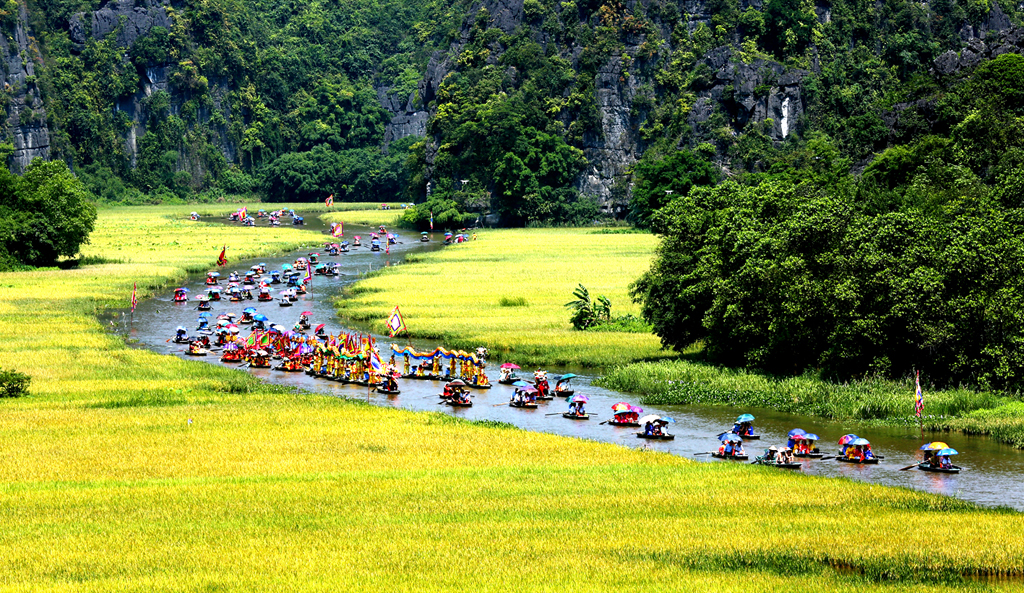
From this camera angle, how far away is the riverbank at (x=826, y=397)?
1715 inches

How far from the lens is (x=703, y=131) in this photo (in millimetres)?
164250

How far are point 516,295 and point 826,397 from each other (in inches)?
1536

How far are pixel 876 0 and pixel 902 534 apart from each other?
161m

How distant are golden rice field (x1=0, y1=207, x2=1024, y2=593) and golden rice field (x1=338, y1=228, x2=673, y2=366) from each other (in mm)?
17275

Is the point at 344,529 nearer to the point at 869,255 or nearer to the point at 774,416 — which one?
the point at 774,416

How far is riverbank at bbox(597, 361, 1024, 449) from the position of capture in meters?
43.6

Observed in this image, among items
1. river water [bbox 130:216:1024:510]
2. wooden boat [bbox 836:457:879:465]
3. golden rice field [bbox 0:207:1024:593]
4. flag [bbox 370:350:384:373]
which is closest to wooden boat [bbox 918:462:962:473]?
river water [bbox 130:216:1024:510]

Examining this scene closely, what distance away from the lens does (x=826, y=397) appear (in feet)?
157

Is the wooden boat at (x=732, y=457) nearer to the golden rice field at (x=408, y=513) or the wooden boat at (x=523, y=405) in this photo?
the golden rice field at (x=408, y=513)

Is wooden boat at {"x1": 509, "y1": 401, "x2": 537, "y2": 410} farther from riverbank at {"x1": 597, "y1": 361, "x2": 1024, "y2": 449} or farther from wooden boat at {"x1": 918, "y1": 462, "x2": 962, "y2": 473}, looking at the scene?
wooden boat at {"x1": 918, "y1": 462, "x2": 962, "y2": 473}

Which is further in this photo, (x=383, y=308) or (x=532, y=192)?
(x=532, y=192)

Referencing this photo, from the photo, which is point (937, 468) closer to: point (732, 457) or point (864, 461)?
point (864, 461)

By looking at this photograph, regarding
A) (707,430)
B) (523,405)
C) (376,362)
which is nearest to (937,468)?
(707,430)

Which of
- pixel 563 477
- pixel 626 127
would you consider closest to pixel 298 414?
pixel 563 477
